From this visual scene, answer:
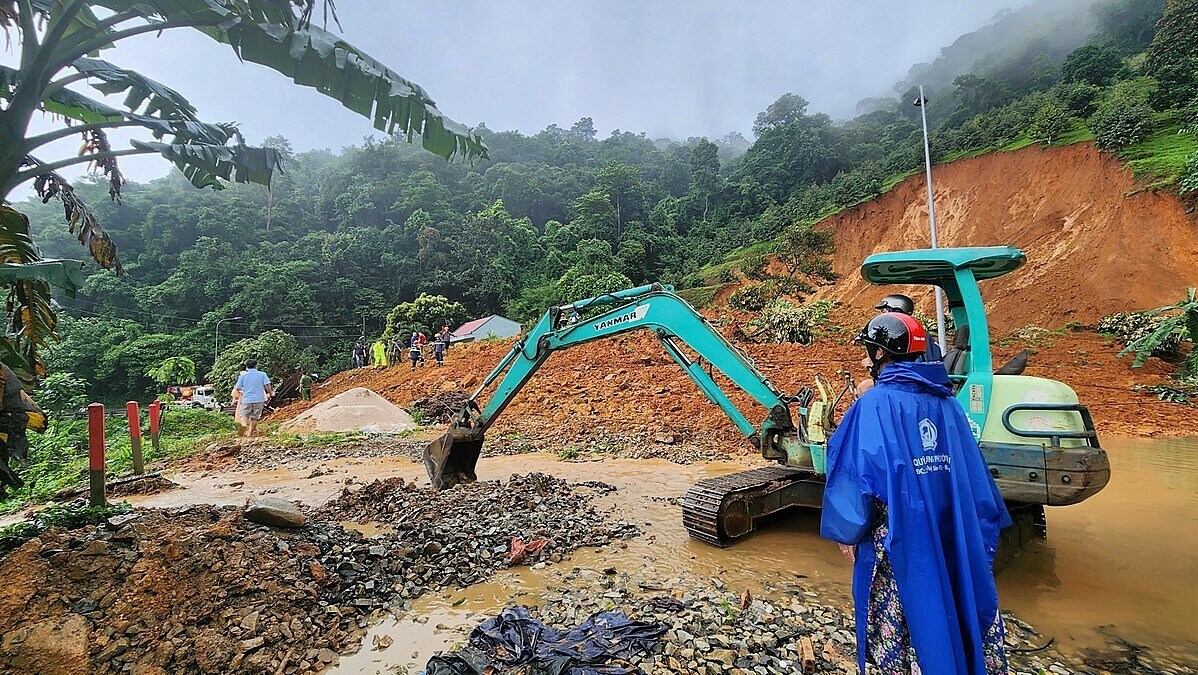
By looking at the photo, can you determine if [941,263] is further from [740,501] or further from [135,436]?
[135,436]

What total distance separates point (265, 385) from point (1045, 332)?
2018cm

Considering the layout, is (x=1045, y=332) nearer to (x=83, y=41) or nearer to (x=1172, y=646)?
(x=1172, y=646)

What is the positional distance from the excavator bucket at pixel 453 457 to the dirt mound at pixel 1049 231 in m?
18.2

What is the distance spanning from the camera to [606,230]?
4856cm

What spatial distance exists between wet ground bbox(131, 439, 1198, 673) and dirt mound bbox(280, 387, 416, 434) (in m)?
5.55

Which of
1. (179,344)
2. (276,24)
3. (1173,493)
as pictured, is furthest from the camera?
(179,344)

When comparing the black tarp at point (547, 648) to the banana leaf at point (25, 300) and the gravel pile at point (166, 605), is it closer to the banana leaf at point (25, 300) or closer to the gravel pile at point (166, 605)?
the gravel pile at point (166, 605)

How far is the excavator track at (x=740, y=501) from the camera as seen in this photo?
4.88m

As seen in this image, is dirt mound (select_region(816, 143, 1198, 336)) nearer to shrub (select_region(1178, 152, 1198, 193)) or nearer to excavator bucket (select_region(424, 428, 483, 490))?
shrub (select_region(1178, 152, 1198, 193))

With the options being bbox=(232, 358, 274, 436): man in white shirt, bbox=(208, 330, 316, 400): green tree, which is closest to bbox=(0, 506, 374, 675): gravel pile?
bbox=(232, 358, 274, 436): man in white shirt

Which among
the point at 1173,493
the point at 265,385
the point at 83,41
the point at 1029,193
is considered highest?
the point at 1029,193

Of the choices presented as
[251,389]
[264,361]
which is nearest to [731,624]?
[251,389]

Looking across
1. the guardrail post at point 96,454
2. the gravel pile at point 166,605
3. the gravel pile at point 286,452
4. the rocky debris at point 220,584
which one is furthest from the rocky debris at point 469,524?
the gravel pile at point 286,452

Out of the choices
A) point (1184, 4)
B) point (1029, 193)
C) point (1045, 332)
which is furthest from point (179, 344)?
point (1184, 4)
